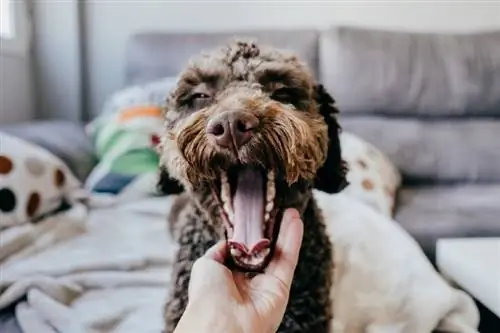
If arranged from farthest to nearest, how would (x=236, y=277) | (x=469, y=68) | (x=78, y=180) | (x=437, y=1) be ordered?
1. (x=437, y=1)
2. (x=469, y=68)
3. (x=78, y=180)
4. (x=236, y=277)

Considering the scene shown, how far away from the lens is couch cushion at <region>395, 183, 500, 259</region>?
1.98 m

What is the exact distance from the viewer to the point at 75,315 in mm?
1361

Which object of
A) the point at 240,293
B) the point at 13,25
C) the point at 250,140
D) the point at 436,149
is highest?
the point at 13,25

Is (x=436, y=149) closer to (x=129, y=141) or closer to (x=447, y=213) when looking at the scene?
(x=447, y=213)

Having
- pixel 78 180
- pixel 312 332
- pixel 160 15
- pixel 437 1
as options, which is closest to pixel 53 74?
pixel 160 15

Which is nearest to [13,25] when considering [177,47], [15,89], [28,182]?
[15,89]

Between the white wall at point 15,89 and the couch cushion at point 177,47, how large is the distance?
0.53 m

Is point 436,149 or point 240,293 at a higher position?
point 240,293

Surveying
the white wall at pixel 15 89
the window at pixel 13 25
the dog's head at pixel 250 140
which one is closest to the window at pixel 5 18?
the window at pixel 13 25

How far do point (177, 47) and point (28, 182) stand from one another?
116 cm

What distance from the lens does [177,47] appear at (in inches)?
114

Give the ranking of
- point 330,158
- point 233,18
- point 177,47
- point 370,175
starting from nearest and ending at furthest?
point 330,158 < point 370,175 < point 177,47 < point 233,18

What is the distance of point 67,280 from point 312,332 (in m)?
0.57

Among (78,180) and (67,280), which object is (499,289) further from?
(78,180)
